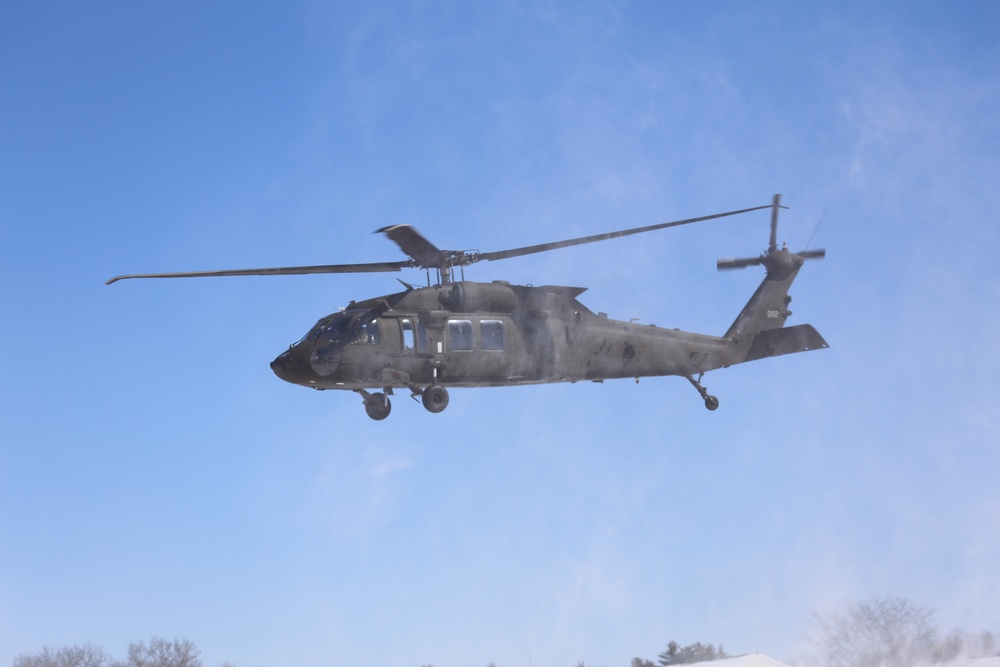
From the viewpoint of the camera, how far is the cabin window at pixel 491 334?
28.7 metres

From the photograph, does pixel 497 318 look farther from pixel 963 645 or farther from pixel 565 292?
pixel 963 645

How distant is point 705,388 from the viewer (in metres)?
32.3

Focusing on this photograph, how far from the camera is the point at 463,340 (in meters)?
28.4

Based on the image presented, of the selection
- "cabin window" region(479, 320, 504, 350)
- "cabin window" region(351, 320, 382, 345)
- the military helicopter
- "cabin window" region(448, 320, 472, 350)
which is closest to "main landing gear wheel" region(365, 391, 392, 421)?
the military helicopter

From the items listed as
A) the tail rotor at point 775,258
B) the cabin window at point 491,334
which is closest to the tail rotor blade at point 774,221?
the tail rotor at point 775,258

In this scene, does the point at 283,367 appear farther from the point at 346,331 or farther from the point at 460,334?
the point at 460,334

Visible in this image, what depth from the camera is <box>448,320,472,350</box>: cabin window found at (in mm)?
28312

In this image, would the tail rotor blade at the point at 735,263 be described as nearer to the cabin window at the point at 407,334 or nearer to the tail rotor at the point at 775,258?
the tail rotor at the point at 775,258

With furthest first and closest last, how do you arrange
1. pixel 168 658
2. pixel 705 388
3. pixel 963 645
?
pixel 168 658 < pixel 963 645 < pixel 705 388

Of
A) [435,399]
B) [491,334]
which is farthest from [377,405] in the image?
[491,334]

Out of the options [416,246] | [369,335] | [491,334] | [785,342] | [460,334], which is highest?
[416,246]

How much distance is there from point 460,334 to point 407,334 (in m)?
1.40

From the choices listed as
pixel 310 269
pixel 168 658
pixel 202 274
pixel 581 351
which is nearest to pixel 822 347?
pixel 581 351

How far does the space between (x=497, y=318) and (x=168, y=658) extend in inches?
2553
